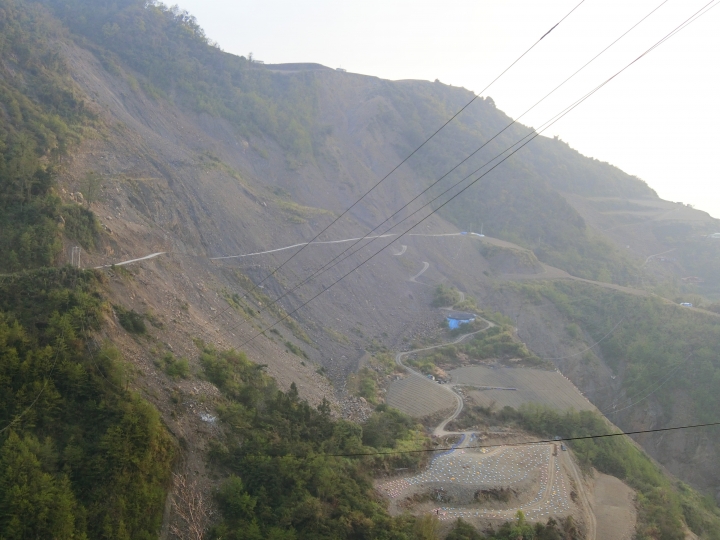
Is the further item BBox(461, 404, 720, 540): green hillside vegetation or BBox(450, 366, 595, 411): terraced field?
BBox(450, 366, 595, 411): terraced field

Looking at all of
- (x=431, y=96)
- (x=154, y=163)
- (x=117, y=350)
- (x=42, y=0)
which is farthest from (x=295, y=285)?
(x=431, y=96)

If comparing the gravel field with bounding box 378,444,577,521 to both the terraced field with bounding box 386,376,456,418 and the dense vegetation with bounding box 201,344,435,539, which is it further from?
the terraced field with bounding box 386,376,456,418

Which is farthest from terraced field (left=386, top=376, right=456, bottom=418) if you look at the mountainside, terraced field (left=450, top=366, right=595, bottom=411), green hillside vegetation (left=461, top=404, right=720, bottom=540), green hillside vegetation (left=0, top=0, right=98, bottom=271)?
green hillside vegetation (left=0, top=0, right=98, bottom=271)

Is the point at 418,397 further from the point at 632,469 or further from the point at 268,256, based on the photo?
the point at 268,256

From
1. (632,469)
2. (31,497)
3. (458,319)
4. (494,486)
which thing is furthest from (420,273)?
(31,497)

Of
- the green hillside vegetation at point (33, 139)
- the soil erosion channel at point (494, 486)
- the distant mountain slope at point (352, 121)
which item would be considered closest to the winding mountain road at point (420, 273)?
the distant mountain slope at point (352, 121)

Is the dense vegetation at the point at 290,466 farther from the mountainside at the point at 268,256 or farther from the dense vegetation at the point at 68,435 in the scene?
the dense vegetation at the point at 68,435

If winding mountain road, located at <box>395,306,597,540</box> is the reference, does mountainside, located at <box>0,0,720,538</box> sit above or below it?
above
